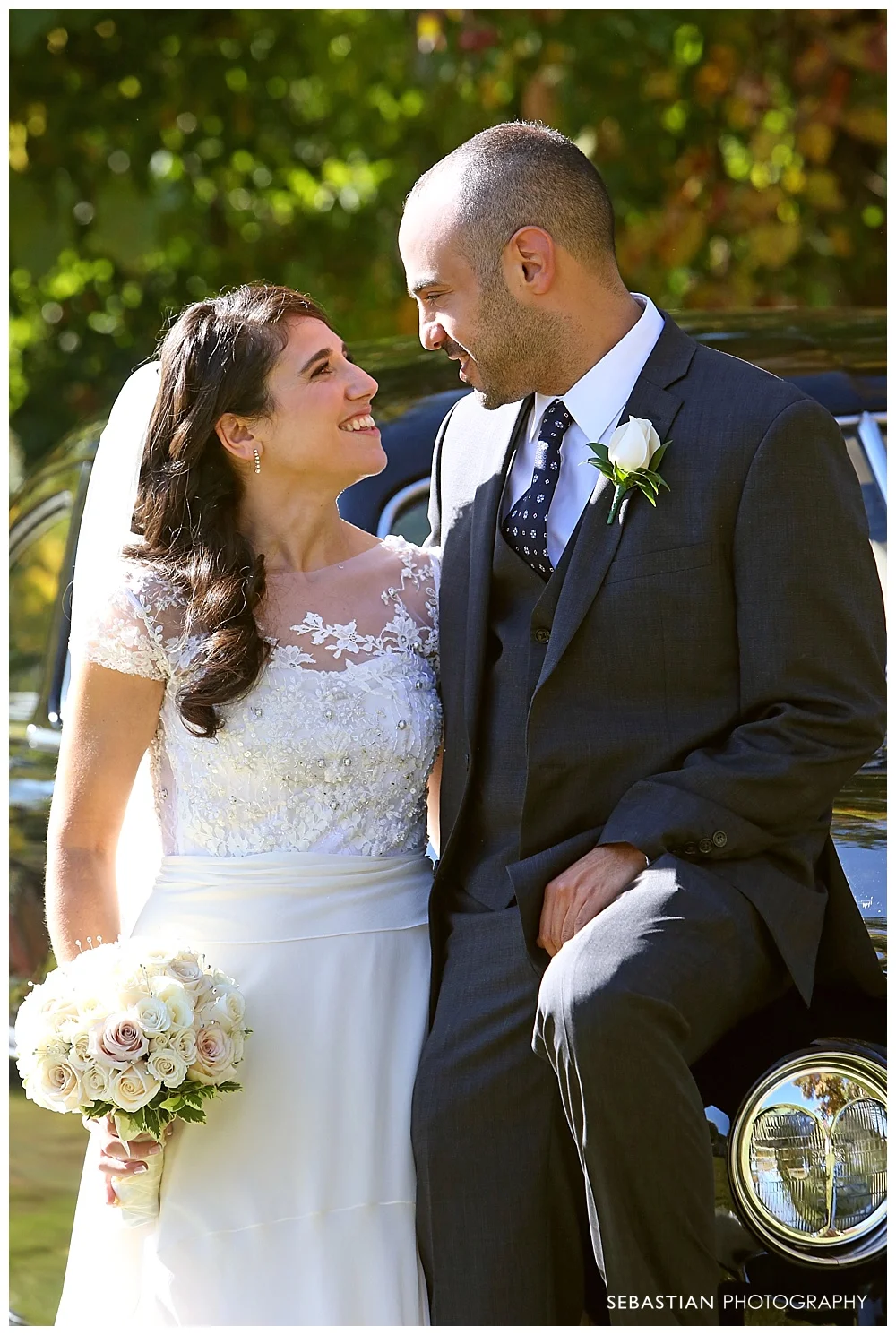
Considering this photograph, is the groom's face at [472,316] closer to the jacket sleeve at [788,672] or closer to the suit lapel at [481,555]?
the suit lapel at [481,555]

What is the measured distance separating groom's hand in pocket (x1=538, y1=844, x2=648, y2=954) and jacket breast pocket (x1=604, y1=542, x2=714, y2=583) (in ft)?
1.52

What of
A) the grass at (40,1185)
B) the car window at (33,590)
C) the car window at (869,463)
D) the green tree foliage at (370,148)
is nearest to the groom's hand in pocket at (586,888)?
the car window at (869,463)

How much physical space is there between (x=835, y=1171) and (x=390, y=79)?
7.22 metres

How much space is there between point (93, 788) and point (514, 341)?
1.16 metres

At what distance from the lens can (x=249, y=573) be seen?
312 cm

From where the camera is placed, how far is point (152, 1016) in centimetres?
259

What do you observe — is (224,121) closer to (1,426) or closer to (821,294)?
(821,294)

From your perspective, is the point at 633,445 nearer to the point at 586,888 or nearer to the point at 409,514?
the point at 586,888

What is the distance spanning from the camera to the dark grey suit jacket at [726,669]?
2559 mm

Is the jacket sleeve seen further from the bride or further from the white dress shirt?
the bride

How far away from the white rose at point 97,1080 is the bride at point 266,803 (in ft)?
0.55

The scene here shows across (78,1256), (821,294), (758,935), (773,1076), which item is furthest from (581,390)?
(821,294)

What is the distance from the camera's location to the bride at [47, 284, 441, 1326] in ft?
9.17

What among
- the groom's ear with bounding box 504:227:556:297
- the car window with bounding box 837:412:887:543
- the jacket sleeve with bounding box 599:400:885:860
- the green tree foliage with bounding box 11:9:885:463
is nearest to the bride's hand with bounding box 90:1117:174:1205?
the jacket sleeve with bounding box 599:400:885:860
